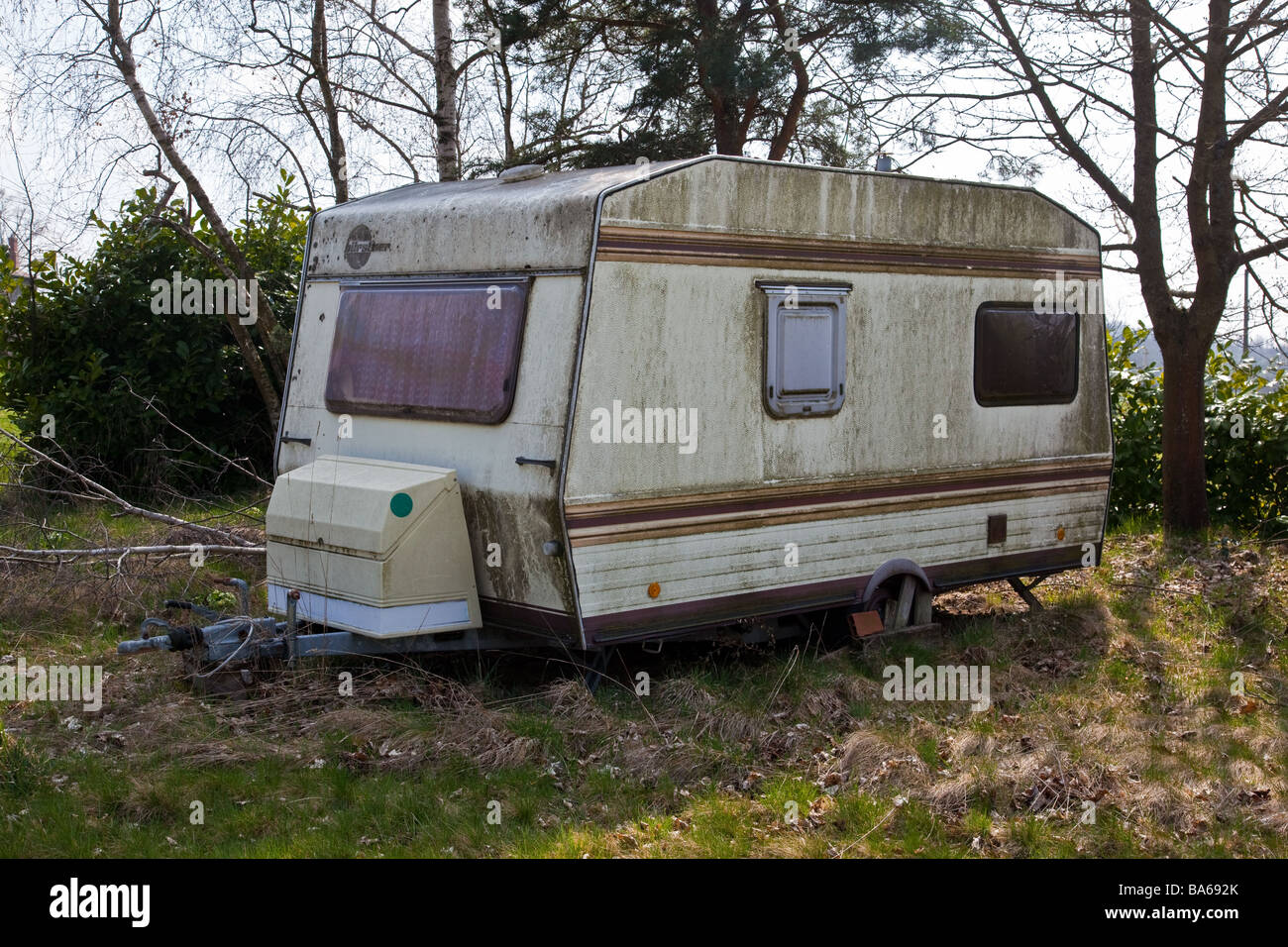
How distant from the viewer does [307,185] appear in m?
13.9

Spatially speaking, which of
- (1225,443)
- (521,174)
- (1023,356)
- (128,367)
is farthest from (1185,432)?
(128,367)

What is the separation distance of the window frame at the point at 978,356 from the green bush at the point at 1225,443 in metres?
3.56

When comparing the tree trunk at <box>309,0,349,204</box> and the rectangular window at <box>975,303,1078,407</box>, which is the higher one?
the tree trunk at <box>309,0,349,204</box>

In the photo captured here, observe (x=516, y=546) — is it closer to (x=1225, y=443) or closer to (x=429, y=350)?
(x=429, y=350)

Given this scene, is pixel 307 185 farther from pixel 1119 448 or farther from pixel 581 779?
pixel 581 779

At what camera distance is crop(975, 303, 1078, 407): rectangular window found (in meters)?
8.46

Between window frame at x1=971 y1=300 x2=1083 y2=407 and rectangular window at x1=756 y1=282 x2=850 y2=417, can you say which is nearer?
rectangular window at x1=756 y1=282 x2=850 y2=417

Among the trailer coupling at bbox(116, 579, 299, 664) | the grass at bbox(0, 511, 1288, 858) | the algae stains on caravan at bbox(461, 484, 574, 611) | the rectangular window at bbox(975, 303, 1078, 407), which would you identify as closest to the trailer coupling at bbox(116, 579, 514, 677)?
the trailer coupling at bbox(116, 579, 299, 664)

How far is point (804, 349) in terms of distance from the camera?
730cm

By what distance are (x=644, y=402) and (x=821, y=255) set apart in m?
1.62

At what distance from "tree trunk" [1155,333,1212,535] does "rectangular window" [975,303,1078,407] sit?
3110mm

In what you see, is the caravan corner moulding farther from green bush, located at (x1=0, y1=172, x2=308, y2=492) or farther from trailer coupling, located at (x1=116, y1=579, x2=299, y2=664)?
green bush, located at (x1=0, y1=172, x2=308, y2=492)

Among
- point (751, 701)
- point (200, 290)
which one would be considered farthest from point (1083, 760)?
point (200, 290)
